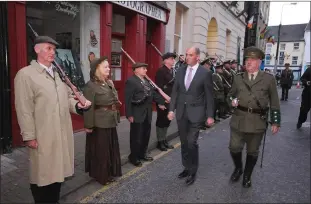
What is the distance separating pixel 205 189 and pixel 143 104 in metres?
1.68

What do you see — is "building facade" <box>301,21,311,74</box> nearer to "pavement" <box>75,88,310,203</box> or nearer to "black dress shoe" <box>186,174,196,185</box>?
"pavement" <box>75,88,310,203</box>

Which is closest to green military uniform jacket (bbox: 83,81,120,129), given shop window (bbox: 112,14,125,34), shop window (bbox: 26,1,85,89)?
shop window (bbox: 26,1,85,89)

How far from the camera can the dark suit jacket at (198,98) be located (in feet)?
12.4

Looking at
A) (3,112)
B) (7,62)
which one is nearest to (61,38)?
(7,62)

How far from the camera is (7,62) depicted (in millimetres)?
4508

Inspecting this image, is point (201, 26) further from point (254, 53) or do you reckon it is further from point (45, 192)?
point (45, 192)

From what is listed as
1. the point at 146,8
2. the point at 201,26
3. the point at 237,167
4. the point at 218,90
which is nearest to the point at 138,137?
the point at 237,167

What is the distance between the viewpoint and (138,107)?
4.48m

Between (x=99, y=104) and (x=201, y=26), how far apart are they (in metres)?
9.52

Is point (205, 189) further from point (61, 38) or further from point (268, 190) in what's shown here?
point (61, 38)

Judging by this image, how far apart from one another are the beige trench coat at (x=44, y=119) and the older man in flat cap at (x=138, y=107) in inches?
67.3

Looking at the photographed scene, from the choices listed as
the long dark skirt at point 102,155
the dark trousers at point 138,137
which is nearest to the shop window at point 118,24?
the dark trousers at point 138,137

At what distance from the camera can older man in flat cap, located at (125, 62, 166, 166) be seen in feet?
14.5

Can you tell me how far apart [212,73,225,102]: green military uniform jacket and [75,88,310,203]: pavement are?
2.82 meters
